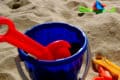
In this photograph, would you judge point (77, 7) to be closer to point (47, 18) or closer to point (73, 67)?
point (47, 18)

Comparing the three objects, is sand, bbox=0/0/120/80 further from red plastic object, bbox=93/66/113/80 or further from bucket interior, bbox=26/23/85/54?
bucket interior, bbox=26/23/85/54

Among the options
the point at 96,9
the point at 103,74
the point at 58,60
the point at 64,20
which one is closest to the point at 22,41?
the point at 58,60

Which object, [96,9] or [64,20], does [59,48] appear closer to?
[64,20]

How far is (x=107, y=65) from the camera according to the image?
130 centimetres

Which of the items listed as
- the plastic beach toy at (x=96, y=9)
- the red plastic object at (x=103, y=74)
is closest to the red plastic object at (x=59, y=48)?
the red plastic object at (x=103, y=74)

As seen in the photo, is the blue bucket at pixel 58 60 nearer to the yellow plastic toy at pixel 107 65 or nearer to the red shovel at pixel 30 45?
the red shovel at pixel 30 45

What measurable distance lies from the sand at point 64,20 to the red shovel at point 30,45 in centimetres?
30

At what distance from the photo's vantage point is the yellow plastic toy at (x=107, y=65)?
1246mm

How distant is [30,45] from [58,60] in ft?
0.41

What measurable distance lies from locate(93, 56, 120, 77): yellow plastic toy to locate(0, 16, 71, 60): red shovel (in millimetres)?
308

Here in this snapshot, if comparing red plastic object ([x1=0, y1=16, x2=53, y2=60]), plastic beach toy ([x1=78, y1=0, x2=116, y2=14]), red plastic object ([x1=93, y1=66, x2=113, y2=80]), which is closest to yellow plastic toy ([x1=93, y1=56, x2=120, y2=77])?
red plastic object ([x1=93, y1=66, x2=113, y2=80])

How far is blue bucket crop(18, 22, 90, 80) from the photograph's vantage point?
0.97 m

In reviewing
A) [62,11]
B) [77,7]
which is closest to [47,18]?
[62,11]

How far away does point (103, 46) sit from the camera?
1.46m
